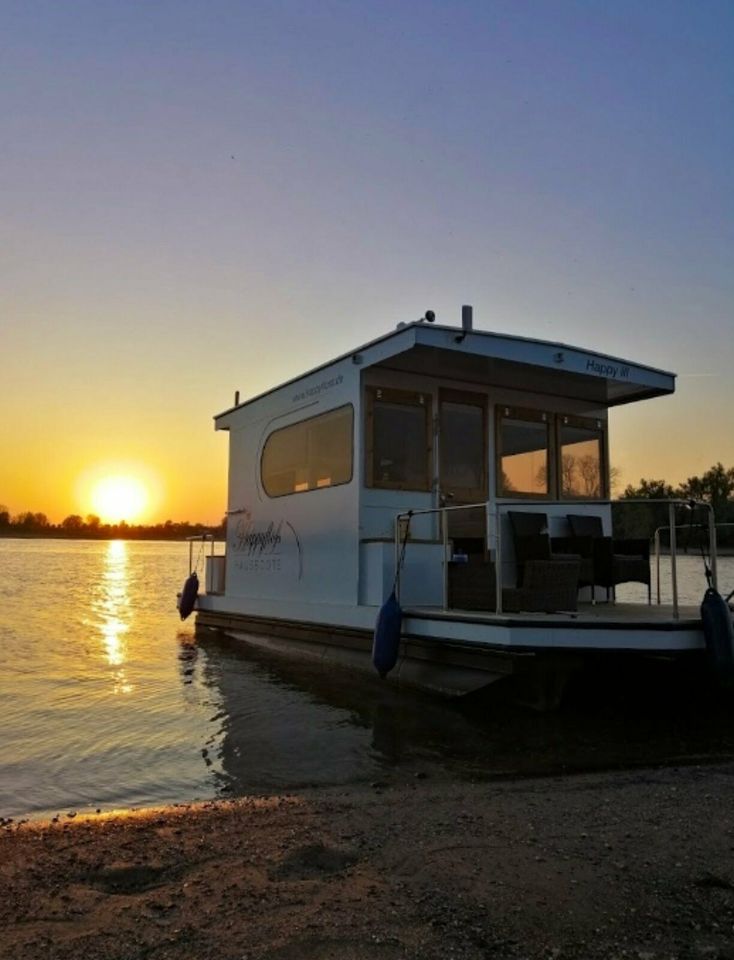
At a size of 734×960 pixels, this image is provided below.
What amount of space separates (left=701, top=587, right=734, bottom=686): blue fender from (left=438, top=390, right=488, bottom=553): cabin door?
2716mm

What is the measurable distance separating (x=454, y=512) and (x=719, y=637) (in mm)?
3045

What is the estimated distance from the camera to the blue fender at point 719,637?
568 cm

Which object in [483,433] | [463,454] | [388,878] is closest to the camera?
[388,878]

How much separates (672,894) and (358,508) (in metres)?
5.12

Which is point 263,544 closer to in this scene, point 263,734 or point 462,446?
point 462,446

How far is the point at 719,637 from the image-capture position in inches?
226

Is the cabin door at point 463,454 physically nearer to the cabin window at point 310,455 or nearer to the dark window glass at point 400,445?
the dark window glass at point 400,445

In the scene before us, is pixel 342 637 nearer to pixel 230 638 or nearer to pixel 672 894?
pixel 230 638

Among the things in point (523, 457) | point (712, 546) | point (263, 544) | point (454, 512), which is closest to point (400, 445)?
point (454, 512)

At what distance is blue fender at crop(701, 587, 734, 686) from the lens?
18.6 feet

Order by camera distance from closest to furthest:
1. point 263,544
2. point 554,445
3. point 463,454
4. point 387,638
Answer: point 387,638 < point 463,454 < point 554,445 < point 263,544

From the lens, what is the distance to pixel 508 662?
20.2ft

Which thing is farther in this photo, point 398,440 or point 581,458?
point 581,458

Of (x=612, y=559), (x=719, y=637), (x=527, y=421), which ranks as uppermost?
(x=527, y=421)
